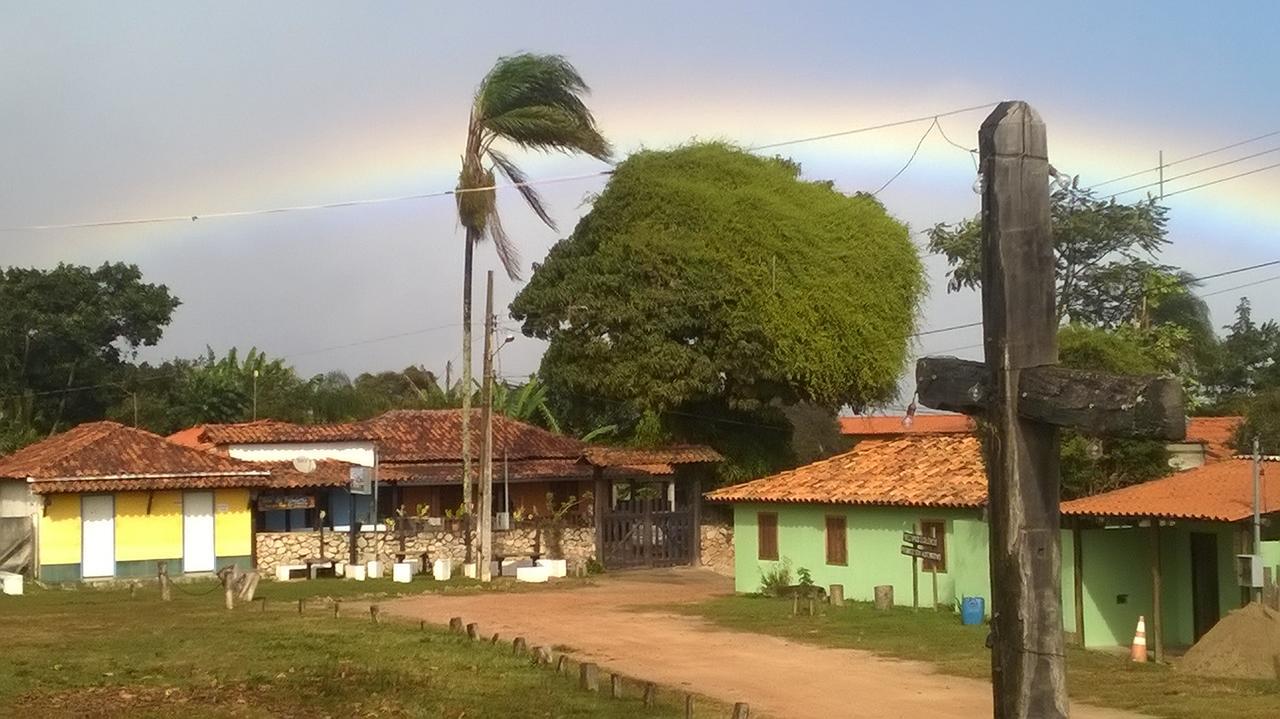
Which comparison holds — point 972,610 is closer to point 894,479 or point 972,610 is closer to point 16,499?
point 894,479

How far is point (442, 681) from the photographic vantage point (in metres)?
18.7

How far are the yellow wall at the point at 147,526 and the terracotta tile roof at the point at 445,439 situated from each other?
27.3ft

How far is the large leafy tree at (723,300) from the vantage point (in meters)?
47.2

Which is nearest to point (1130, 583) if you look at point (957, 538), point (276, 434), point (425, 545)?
point (957, 538)

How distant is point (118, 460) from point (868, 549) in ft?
66.5

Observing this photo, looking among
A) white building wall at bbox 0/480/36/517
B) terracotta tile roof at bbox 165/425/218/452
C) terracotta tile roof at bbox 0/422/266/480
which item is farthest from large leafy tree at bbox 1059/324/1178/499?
terracotta tile roof at bbox 165/425/218/452

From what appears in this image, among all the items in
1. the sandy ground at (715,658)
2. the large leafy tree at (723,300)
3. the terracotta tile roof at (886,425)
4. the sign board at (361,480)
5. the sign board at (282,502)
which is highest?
the large leafy tree at (723,300)

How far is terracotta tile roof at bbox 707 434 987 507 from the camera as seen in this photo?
30016mm

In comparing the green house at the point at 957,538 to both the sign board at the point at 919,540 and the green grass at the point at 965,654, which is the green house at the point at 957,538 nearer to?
the sign board at the point at 919,540

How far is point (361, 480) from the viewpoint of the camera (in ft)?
139

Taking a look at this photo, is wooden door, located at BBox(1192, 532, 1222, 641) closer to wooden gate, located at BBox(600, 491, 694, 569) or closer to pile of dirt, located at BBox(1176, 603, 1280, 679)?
pile of dirt, located at BBox(1176, 603, 1280, 679)

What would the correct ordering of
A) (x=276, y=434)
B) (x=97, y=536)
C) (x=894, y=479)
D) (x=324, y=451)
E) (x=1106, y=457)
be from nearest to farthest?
(x=1106, y=457)
(x=894, y=479)
(x=97, y=536)
(x=276, y=434)
(x=324, y=451)

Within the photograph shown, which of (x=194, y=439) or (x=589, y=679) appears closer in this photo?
(x=589, y=679)

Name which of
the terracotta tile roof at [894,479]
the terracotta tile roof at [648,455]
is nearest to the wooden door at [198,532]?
the terracotta tile roof at [648,455]
